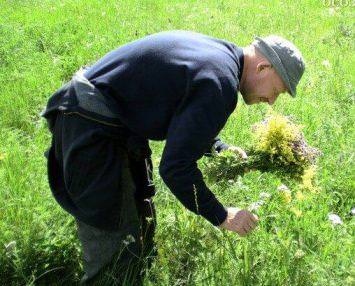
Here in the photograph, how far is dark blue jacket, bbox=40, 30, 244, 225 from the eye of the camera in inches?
86.4

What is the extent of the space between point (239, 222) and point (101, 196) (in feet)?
2.38

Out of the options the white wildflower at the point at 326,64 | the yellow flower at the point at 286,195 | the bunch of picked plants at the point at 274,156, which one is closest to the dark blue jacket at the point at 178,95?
the yellow flower at the point at 286,195

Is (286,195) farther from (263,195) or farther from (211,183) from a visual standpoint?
(211,183)

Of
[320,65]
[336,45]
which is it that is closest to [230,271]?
[320,65]

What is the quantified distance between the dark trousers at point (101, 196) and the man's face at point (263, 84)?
0.70 metres

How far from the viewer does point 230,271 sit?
8.55 ft

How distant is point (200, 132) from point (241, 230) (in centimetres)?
60

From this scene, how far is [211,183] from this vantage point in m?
3.56

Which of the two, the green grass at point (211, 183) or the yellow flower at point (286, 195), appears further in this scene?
the yellow flower at point (286, 195)

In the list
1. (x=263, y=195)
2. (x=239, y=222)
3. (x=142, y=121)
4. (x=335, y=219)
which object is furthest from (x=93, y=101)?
(x=335, y=219)

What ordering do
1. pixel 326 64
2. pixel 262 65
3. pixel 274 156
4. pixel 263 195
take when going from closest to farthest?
pixel 262 65 < pixel 263 195 < pixel 274 156 < pixel 326 64

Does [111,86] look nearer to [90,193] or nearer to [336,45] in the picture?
[90,193]

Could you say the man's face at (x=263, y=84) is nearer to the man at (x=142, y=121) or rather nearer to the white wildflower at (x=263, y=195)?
the man at (x=142, y=121)

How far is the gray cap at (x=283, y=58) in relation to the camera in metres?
2.39
